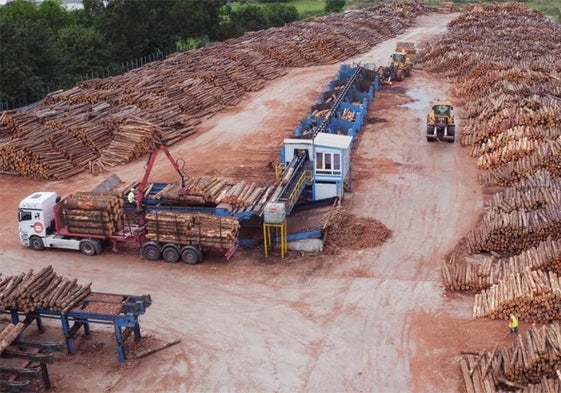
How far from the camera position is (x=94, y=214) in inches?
983

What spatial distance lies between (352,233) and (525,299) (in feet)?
27.3

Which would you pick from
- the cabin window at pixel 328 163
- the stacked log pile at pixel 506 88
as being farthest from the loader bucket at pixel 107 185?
the stacked log pile at pixel 506 88

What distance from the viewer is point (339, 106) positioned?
40.8 meters

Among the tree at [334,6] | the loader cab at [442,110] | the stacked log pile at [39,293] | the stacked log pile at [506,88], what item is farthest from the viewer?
the tree at [334,6]

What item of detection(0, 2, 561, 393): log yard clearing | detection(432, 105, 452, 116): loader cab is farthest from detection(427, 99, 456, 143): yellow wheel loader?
detection(0, 2, 561, 393): log yard clearing

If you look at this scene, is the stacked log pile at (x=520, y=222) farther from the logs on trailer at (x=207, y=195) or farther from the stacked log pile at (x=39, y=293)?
the stacked log pile at (x=39, y=293)

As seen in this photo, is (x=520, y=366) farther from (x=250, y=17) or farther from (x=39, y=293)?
(x=250, y=17)

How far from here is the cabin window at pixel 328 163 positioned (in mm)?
28188

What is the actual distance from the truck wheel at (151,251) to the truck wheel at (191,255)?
1038 millimetres

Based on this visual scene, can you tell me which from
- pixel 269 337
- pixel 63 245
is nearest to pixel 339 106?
pixel 63 245

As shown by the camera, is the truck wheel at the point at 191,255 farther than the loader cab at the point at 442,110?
No

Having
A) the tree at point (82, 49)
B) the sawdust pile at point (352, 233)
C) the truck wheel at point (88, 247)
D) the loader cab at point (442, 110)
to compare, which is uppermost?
the tree at point (82, 49)

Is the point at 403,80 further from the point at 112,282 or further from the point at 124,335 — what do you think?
the point at 124,335

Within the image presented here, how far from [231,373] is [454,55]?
158 ft
